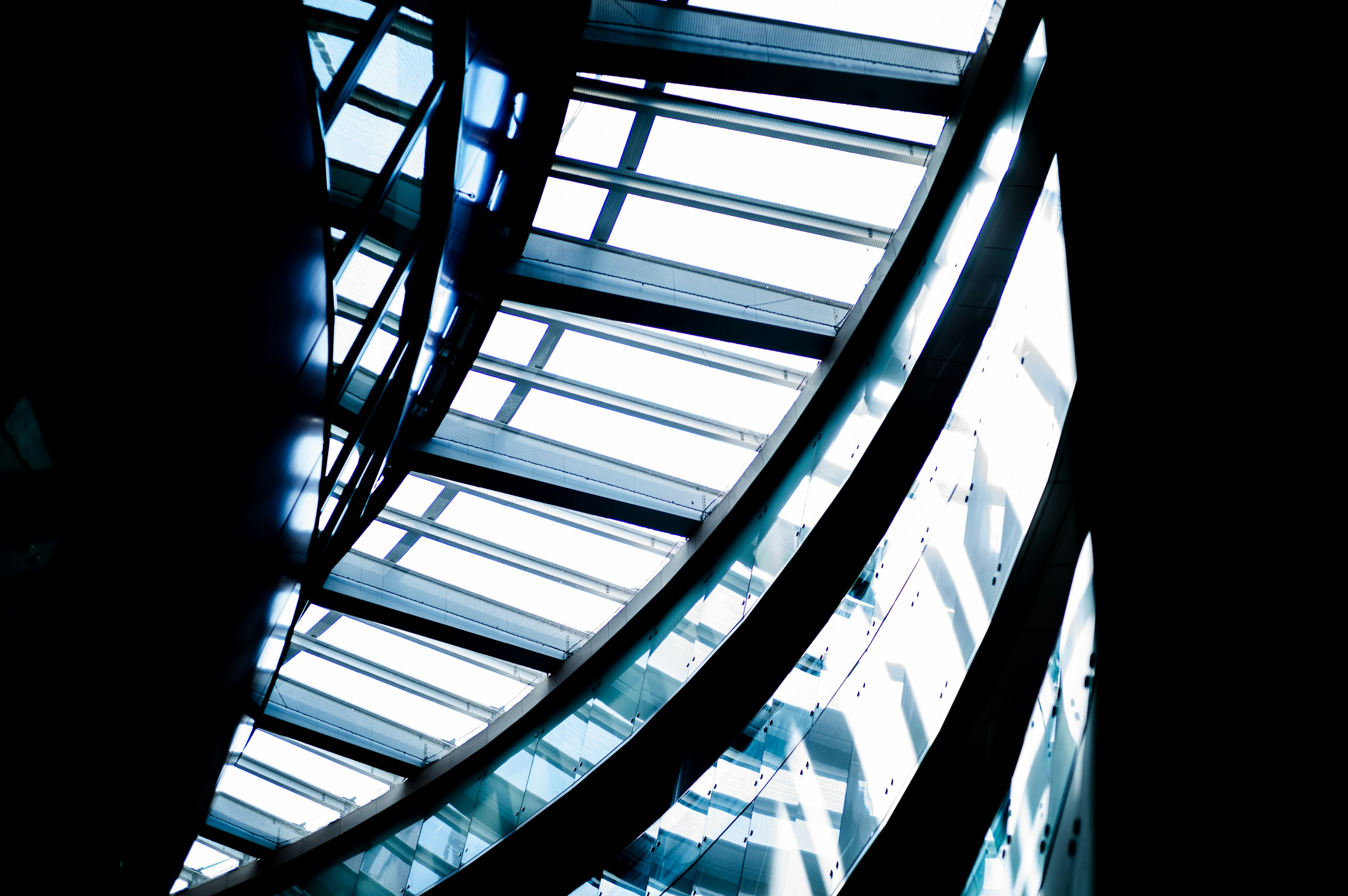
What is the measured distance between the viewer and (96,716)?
14.8 ft

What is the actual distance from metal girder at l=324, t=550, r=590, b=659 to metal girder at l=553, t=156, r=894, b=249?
7.73 m

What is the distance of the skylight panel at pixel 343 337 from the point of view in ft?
17.4

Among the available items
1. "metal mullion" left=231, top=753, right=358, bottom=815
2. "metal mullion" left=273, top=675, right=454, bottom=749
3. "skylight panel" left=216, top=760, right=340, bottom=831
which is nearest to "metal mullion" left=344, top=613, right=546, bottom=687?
"metal mullion" left=273, top=675, right=454, bottom=749

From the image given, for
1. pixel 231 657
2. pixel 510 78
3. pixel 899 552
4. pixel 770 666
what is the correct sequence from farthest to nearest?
pixel 770 666, pixel 899 552, pixel 510 78, pixel 231 657

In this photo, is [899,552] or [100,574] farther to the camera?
[899,552]

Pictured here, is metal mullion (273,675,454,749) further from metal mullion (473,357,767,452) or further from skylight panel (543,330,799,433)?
skylight panel (543,330,799,433)

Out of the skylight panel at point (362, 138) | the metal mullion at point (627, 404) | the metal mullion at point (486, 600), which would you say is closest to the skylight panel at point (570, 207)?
A: the metal mullion at point (627, 404)

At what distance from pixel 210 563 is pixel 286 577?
179 cm

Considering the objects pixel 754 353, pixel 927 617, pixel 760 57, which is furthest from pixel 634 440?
pixel 927 617

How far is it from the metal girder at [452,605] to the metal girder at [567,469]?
331cm

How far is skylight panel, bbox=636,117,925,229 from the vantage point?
9586mm

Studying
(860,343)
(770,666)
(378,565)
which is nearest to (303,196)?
(860,343)

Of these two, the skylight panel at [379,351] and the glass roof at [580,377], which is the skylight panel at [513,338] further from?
the skylight panel at [379,351]

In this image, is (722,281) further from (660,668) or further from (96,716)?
(96,716)
